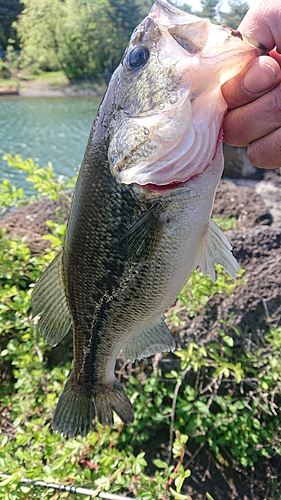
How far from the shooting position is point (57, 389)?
9.09ft

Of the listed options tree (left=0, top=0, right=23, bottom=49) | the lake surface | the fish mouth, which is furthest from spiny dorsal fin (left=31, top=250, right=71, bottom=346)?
tree (left=0, top=0, right=23, bottom=49)

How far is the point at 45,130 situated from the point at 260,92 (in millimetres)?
A: 18007

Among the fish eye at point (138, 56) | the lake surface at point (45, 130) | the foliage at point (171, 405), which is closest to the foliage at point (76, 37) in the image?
the lake surface at point (45, 130)

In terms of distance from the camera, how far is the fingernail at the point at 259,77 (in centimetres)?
118

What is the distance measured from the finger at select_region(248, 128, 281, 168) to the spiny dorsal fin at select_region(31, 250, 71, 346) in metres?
0.93

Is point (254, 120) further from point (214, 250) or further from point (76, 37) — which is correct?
point (76, 37)

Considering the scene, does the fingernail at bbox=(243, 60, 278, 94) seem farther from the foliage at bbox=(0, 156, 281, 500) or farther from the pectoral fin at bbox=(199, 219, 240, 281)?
the foliage at bbox=(0, 156, 281, 500)

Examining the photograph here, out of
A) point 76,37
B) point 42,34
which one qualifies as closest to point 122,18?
point 76,37

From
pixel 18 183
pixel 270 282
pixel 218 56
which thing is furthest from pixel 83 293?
pixel 18 183

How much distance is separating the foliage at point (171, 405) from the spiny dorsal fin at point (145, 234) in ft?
4.30

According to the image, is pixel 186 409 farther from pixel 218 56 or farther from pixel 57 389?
pixel 218 56

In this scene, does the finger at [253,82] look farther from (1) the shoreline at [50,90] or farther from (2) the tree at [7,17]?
(2) the tree at [7,17]

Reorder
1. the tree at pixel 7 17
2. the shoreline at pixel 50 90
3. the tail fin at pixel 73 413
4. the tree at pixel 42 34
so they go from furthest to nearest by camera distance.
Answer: the tree at pixel 42 34 → the tree at pixel 7 17 → the shoreline at pixel 50 90 → the tail fin at pixel 73 413

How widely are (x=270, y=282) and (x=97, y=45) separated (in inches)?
1859
